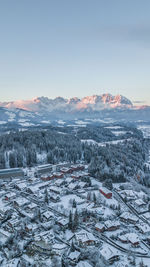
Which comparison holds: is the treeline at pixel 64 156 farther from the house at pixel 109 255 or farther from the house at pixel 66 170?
the house at pixel 109 255

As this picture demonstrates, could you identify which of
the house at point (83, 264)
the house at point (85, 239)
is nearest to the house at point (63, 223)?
the house at point (85, 239)

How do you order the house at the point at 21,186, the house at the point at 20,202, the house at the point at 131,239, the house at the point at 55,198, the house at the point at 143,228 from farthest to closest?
the house at the point at 21,186 → the house at the point at 55,198 → the house at the point at 20,202 → the house at the point at 143,228 → the house at the point at 131,239

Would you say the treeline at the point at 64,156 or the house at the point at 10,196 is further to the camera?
the treeline at the point at 64,156

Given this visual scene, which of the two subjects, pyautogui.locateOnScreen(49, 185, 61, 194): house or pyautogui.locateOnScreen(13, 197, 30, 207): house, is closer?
pyautogui.locateOnScreen(13, 197, 30, 207): house

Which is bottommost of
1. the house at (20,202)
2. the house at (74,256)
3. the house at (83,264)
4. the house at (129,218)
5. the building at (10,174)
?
the house at (129,218)

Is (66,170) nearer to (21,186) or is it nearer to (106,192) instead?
(21,186)

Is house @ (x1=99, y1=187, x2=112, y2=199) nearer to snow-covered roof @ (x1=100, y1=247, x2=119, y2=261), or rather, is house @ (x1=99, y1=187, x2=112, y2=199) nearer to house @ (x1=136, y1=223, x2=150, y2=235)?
house @ (x1=136, y1=223, x2=150, y2=235)

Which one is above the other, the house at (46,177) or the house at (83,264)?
the house at (46,177)

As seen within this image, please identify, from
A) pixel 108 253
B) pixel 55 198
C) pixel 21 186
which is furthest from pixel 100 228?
pixel 21 186

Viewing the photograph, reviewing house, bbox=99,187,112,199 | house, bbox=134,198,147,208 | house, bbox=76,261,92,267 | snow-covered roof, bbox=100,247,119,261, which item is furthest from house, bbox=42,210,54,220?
house, bbox=134,198,147,208
